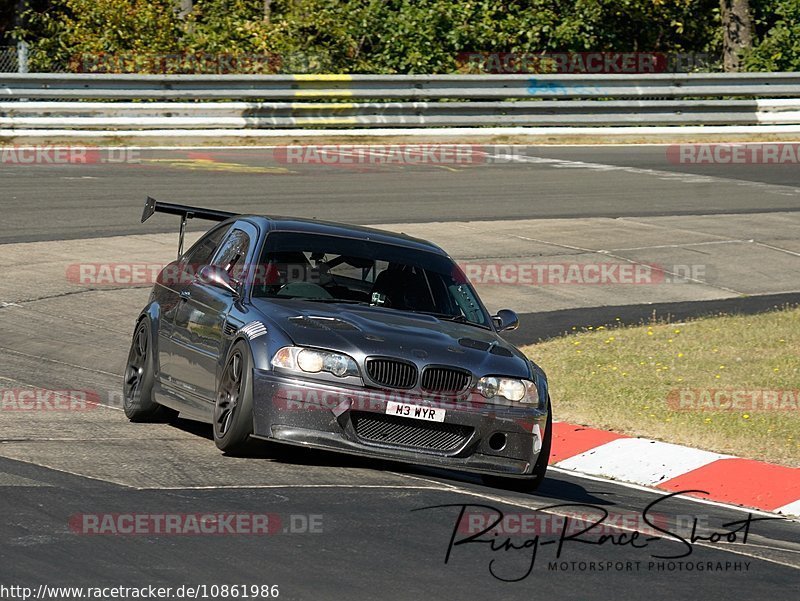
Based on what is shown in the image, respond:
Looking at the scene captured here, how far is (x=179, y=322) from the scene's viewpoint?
32.2 feet

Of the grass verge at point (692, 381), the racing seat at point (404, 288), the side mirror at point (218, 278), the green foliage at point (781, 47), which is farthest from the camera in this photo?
the green foliage at point (781, 47)

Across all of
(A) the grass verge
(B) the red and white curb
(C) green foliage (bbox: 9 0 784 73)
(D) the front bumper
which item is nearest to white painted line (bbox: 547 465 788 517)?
(B) the red and white curb

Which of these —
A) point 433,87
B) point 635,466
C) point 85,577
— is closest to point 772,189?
point 433,87

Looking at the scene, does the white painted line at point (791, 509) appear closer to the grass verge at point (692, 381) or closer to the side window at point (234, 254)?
the grass verge at point (692, 381)

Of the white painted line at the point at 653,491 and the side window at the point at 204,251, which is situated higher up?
the side window at the point at 204,251

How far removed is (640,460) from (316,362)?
296 cm

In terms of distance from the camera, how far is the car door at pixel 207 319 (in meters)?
9.14

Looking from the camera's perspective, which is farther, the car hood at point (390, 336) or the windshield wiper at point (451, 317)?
the windshield wiper at point (451, 317)

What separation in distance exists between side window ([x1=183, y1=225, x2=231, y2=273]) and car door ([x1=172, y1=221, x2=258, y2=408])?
20cm

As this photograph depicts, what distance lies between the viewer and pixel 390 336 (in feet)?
28.0

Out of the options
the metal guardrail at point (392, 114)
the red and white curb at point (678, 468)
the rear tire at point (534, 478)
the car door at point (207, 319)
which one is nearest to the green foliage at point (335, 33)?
the metal guardrail at point (392, 114)

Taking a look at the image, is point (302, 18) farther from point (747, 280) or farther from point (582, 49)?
point (747, 280)

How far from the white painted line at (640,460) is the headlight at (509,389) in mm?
1537

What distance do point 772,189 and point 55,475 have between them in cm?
1824
